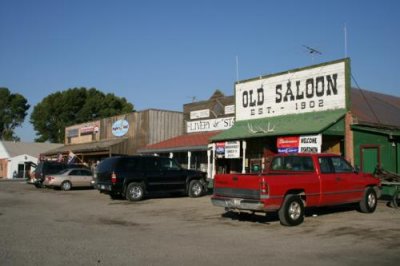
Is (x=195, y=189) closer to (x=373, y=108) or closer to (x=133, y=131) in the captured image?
(x=373, y=108)

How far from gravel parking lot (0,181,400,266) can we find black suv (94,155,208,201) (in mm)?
3997

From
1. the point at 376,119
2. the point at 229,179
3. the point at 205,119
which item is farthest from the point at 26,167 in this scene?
the point at 229,179

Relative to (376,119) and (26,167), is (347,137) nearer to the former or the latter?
(376,119)

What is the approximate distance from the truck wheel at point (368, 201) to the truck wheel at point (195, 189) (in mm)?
8808

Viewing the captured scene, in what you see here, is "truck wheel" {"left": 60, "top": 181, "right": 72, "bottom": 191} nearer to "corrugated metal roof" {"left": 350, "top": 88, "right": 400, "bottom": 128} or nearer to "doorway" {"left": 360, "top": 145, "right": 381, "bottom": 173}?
"corrugated metal roof" {"left": 350, "top": 88, "right": 400, "bottom": 128}

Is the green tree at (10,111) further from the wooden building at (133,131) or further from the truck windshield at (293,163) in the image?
the truck windshield at (293,163)

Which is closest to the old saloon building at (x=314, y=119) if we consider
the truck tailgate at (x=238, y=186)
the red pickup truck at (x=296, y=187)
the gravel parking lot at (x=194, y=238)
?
the gravel parking lot at (x=194, y=238)

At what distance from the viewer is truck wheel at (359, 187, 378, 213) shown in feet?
47.5

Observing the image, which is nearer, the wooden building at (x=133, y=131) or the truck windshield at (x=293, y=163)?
the truck windshield at (x=293, y=163)

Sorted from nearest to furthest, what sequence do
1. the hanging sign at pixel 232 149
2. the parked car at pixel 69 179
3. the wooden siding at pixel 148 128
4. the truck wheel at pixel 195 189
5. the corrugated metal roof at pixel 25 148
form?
the truck wheel at pixel 195 189
the hanging sign at pixel 232 149
the parked car at pixel 69 179
the wooden siding at pixel 148 128
the corrugated metal roof at pixel 25 148

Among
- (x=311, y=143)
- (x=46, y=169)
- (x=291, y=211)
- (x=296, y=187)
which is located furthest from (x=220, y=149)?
(x=291, y=211)

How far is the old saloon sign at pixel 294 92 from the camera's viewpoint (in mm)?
21125

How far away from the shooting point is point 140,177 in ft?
67.1

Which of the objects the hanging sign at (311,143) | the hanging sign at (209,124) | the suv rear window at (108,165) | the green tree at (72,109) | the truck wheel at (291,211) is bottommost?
the truck wheel at (291,211)
